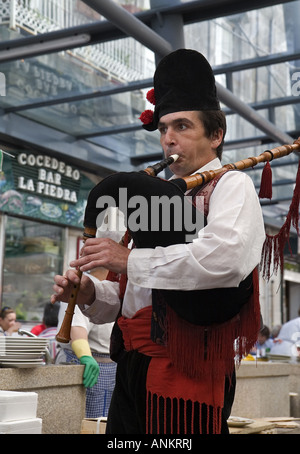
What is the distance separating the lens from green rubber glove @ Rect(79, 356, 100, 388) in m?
3.20

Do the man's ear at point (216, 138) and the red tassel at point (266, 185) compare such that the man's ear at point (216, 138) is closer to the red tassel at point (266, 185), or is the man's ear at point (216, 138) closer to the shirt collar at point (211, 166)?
the shirt collar at point (211, 166)

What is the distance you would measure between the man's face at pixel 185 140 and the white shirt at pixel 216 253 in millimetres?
188

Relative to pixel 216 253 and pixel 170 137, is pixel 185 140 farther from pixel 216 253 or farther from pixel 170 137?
pixel 216 253

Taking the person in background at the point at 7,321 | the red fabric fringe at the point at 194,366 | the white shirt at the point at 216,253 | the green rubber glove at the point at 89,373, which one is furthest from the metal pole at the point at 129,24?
the red fabric fringe at the point at 194,366

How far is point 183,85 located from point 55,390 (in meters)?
1.86

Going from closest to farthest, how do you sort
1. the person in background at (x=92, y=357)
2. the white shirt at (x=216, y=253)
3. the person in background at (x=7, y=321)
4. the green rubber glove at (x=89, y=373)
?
the white shirt at (x=216, y=253) → the green rubber glove at (x=89, y=373) → the person in background at (x=92, y=357) → the person in background at (x=7, y=321)

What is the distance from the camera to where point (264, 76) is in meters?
6.94

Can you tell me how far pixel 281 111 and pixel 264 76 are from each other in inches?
31.5

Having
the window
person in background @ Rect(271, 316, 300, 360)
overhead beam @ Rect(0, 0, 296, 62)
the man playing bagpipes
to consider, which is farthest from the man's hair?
the window

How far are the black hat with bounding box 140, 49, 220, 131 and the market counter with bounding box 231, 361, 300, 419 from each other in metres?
3.07

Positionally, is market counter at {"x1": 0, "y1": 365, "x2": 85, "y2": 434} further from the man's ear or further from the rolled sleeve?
the man's ear

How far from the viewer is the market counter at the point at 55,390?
2.75 metres

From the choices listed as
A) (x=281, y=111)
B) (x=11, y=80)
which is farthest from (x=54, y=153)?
(x=281, y=111)

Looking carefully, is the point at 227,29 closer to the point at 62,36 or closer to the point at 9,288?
the point at 62,36
